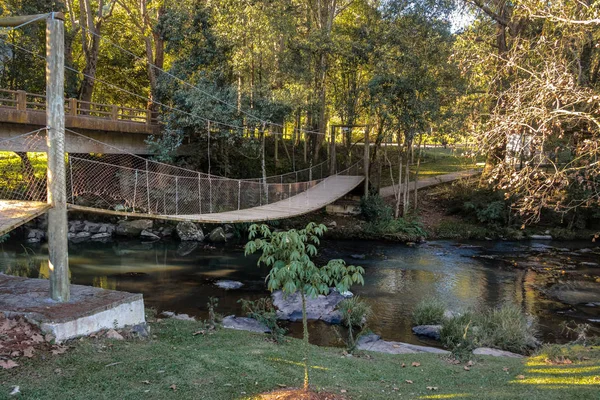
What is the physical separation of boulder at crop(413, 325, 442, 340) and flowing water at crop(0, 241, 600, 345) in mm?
122

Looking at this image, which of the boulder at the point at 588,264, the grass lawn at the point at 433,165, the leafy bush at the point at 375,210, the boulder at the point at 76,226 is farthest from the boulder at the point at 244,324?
the grass lawn at the point at 433,165

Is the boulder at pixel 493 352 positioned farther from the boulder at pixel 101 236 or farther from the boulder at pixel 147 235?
the boulder at pixel 101 236

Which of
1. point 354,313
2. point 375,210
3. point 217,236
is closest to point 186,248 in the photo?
point 217,236

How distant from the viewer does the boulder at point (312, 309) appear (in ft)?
23.1

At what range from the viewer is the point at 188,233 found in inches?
508

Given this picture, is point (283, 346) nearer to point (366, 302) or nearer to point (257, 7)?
point (366, 302)

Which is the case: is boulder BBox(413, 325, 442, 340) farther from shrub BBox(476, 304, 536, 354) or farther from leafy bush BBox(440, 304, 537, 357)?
shrub BBox(476, 304, 536, 354)

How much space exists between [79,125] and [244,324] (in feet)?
22.3

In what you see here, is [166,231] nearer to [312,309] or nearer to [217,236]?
[217,236]

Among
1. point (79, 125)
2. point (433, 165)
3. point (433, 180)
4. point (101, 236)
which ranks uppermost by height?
point (79, 125)

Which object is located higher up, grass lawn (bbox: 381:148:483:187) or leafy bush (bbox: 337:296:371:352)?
grass lawn (bbox: 381:148:483:187)

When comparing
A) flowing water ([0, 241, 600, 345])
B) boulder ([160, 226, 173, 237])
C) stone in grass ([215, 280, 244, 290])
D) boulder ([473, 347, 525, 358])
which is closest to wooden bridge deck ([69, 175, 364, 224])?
stone in grass ([215, 280, 244, 290])

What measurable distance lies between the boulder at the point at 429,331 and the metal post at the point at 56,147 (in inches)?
172

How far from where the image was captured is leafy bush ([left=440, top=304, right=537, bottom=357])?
19.2ft
